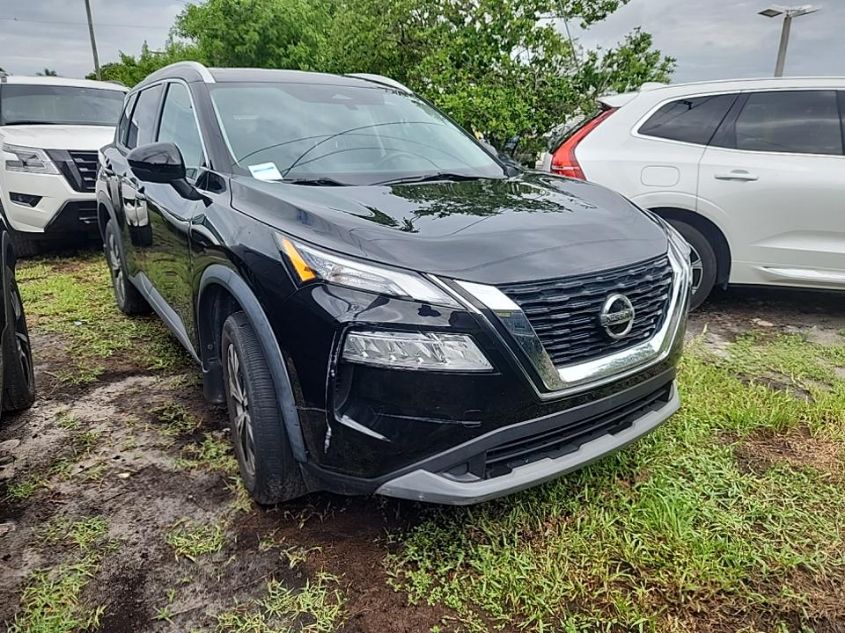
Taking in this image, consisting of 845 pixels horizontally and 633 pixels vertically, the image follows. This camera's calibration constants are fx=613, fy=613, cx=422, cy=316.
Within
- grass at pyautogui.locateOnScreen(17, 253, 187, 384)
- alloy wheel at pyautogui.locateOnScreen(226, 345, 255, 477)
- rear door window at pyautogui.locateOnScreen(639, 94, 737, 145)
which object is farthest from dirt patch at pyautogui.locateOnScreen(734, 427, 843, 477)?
grass at pyautogui.locateOnScreen(17, 253, 187, 384)

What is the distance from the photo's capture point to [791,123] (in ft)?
13.9

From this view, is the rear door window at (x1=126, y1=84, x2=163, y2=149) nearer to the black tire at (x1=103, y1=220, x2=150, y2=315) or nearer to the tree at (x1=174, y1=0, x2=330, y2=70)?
the black tire at (x1=103, y1=220, x2=150, y2=315)

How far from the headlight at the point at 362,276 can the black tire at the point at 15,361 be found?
1604mm

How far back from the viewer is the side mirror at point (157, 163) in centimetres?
251

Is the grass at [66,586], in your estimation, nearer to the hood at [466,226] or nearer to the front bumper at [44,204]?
the hood at [466,226]

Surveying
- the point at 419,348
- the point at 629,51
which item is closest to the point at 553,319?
the point at 419,348

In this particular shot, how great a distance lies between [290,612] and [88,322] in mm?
3448

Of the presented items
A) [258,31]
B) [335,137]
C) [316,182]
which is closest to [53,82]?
[335,137]

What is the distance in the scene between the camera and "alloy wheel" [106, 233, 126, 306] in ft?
14.4

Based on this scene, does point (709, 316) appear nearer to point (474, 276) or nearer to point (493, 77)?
point (474, 276)

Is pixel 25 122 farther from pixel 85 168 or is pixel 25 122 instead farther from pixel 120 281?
pixel 120 281

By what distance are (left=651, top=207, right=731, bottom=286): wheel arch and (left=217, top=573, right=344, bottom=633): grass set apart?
11.8 ft

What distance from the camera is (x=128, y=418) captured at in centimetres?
304

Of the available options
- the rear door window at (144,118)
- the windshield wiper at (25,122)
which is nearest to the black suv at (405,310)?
the rear door window at (144,118)
